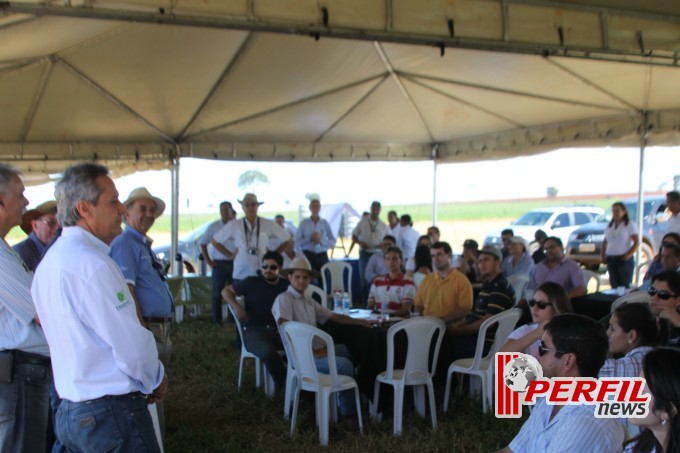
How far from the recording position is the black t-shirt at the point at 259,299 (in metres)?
5.15

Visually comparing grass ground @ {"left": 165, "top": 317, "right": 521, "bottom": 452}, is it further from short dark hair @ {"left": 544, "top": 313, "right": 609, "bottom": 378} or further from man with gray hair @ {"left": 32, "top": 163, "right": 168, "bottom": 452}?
man with gray hair @ {"left": 32, "top": 163, "right": 168, "bottom": 452}

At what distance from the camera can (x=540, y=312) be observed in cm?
371

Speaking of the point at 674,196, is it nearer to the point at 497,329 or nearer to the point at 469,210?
the point at 497,329

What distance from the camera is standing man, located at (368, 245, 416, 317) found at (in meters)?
5.53

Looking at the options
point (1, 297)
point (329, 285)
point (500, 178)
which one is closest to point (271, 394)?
point (1, 297)

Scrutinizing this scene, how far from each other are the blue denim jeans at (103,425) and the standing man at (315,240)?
25.8ft

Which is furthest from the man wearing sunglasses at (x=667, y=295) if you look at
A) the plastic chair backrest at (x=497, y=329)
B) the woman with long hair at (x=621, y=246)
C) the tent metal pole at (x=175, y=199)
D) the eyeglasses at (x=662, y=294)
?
the tent metal pole at (x=175, y=199)

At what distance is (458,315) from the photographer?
200 inches

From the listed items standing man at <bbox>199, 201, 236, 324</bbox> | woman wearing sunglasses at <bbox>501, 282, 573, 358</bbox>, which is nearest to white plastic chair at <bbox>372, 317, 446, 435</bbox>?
woman wearing sunglasses at <bbox>501, 282, 573, 358</bbox>

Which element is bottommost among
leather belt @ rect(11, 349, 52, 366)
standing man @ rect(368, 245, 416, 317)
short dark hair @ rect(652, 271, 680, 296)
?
standing man @ rect(368, 245, 416, 317)

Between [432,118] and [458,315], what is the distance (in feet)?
18.2

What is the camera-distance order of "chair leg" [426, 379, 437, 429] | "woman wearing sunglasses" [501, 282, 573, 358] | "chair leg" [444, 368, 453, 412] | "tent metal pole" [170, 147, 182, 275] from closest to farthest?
"woman wearing sunglasses" [501, 282, 573, 358] < "chair leg" [426, 379, 437, 429] < "chair leg" [444, 368, 453, 412] < "tent metal pole" [170, 147, 182, 275]

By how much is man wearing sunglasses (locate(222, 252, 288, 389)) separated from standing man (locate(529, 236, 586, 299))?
272 cm

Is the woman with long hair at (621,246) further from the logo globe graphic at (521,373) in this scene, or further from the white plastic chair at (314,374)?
the logo globe graphic at (521,373)
